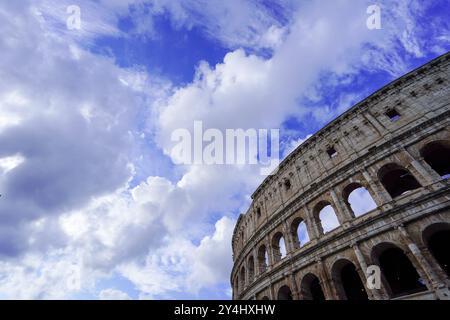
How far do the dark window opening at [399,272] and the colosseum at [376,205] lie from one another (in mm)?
48

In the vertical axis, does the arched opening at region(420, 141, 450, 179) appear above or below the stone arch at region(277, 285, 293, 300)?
above

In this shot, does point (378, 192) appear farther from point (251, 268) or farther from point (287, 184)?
point (251, 268)

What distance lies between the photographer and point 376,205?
13.9 meters

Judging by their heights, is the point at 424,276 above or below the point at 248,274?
below

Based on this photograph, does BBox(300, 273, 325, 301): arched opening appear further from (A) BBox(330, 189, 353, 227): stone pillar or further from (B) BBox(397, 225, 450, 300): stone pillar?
(B) BBox(397, 225, 450, 300): stone pillar

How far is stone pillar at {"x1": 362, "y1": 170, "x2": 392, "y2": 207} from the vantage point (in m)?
13.6

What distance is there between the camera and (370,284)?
12.0 m

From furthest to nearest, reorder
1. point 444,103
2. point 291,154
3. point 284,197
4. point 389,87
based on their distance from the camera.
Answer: point 291,154 → point 284,197 → point 389,87 → point 444,103

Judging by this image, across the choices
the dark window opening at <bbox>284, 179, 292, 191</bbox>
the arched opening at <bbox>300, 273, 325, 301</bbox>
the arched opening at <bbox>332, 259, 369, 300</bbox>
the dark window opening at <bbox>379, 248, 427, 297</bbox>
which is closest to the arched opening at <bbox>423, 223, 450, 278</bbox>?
the dark window opening at <bbox>379, 248, 427, 297</bbox>

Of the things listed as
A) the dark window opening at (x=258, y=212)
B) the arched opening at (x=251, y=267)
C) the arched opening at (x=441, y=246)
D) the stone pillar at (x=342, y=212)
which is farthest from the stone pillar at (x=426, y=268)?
the arched opening at (x=251, y=267)

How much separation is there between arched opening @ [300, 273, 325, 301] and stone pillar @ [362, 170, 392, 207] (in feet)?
19.7
